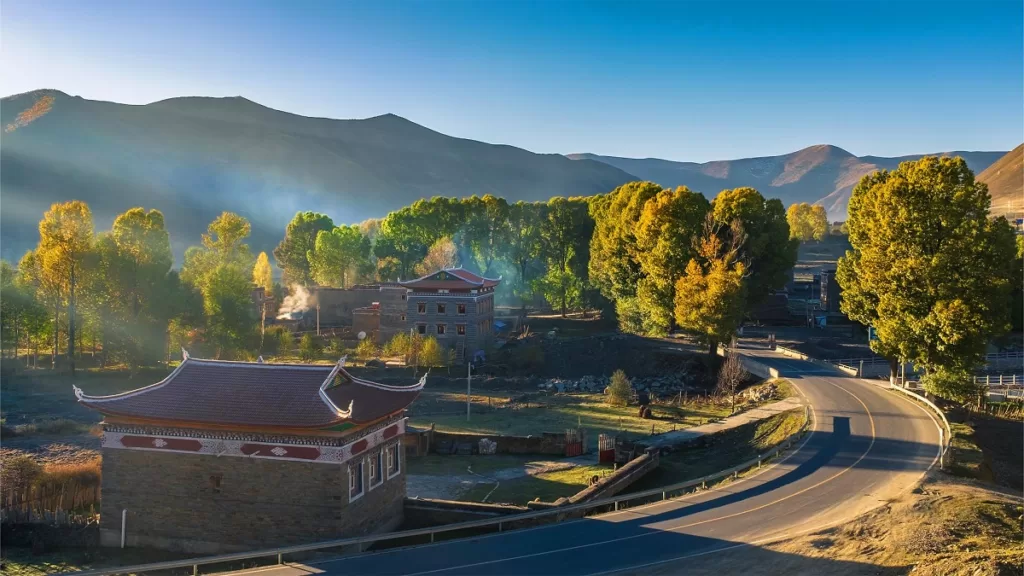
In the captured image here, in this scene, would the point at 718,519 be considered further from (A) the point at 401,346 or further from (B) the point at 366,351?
(B) the point at 366,351

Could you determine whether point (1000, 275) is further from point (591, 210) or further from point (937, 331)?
point (591, 210)

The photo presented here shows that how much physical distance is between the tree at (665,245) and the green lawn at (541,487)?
998 inches

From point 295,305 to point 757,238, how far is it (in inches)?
1939

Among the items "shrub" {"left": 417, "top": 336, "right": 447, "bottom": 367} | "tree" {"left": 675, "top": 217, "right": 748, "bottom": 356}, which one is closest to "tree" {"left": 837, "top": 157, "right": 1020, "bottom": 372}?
"tree" {"left": 675, "top": 217, "right": 748, "bottom": 356}

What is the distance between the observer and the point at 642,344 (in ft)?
201

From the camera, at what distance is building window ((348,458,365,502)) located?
79.7ft

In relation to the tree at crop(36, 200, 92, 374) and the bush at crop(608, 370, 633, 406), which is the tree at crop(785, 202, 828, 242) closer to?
the bush at crop(608, 370, 633, 406)

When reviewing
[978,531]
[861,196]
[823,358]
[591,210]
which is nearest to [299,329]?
[591,210]

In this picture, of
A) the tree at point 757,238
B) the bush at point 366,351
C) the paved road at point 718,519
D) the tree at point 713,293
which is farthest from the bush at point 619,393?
the bush at point 366,351

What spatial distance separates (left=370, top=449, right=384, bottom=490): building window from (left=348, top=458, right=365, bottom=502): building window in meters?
0.71

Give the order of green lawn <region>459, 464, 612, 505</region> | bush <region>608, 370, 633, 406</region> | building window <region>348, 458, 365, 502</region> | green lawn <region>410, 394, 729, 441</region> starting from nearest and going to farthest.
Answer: building window <region>348, 458, 365, 502</region>
green lawn <region>459, 464, 612, 505</region>
green lawn <region>410, 394, 729, 441</region>
bush <region>608, 370, 633, 406</region>

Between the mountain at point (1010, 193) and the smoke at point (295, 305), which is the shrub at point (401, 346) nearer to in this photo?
the smoke at point (295, 305)

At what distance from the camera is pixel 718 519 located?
80.9ft

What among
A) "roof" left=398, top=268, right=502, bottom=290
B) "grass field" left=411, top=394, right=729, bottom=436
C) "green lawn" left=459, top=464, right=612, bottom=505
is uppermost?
"roof" left=398, top=268, right=502, bottom=290
